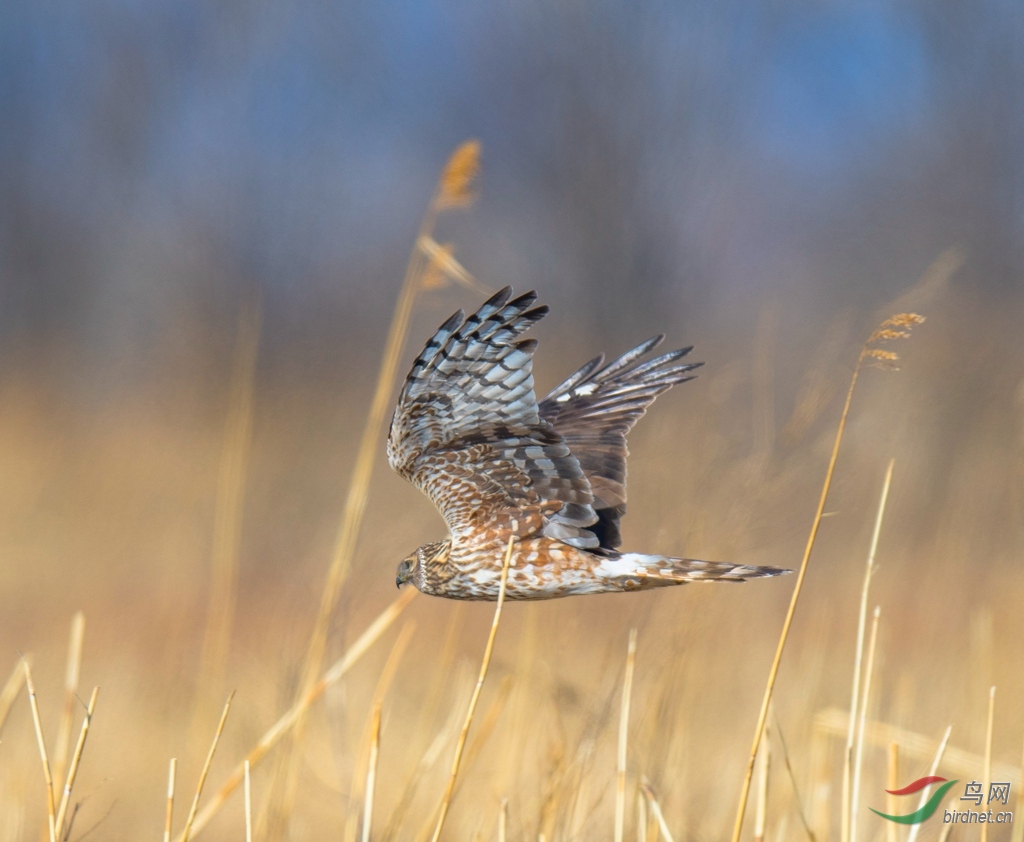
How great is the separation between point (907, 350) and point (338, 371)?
244 inches

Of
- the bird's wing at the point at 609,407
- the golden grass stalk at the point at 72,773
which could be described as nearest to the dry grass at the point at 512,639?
the golden grass stalk at the point at 72,773

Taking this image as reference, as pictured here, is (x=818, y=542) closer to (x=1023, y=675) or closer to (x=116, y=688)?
(x=1023, y=675)

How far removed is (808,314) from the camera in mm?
12094

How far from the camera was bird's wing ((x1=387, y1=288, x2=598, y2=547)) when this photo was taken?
85.4 inches

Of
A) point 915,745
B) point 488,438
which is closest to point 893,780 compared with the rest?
point 915,745

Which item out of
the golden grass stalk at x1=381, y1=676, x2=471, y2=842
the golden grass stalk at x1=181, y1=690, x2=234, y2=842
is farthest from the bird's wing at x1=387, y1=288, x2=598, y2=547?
the golden grass stalk at x1=181, y1=690, x2=234, y2=842

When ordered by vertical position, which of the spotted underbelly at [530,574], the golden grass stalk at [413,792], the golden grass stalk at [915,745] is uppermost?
the spotted underbelly at [530,574]

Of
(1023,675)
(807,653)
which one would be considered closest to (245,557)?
(807,653)

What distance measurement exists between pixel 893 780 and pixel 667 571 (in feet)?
1.84

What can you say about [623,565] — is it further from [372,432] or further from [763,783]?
[372,432]

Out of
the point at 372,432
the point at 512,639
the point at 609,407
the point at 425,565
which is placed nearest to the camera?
the point at 372,432

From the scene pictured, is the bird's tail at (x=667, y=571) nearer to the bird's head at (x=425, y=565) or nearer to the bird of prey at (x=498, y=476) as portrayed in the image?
the bird of prey at (x=498, y=476)

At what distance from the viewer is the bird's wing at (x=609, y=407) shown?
2.70 meters

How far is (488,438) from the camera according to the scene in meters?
2.28
